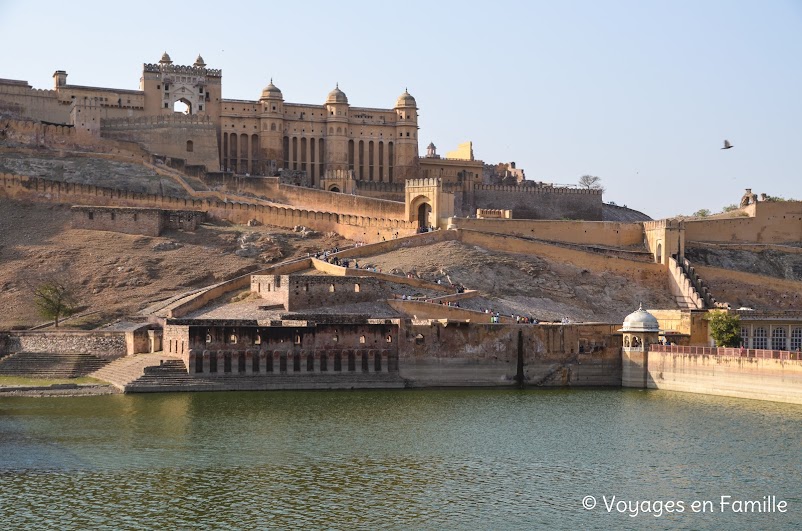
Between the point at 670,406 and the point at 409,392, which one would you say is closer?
the point at 670,406

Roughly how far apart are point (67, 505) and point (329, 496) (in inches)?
216

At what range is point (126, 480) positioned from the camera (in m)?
30.1

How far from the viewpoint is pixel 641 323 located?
46.8m

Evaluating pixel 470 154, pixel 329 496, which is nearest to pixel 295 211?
pixel 470 154

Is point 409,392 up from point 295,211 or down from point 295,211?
down

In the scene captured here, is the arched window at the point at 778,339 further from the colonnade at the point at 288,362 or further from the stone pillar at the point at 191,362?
the stone pillar at the point at 191,362

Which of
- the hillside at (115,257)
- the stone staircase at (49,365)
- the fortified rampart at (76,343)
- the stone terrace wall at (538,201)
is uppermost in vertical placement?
the stone terrace wall at (538,201)

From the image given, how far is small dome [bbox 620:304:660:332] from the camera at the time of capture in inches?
1843

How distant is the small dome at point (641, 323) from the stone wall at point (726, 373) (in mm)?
690

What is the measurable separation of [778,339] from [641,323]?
6.25 metres

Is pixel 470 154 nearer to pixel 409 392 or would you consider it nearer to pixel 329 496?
pixel 409 392

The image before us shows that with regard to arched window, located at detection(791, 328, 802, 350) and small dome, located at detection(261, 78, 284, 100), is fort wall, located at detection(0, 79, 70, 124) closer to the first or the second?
small dome, located at detection(261, 78, 284, 100)

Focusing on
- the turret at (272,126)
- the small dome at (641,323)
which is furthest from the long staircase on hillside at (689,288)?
the turret at (272,126)

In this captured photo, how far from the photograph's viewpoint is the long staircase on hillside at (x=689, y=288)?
57.2m
